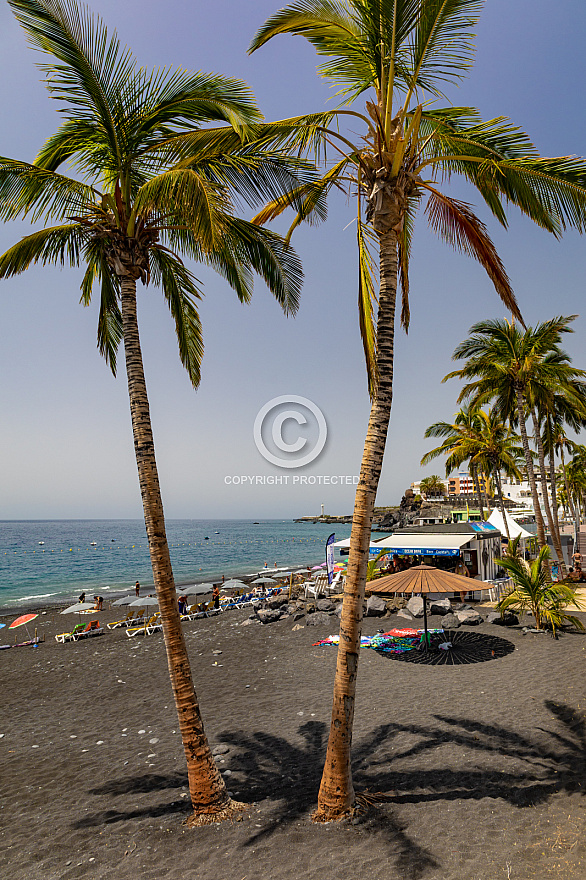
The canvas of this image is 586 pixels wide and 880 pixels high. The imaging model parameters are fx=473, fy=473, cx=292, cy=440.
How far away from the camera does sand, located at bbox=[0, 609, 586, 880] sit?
4.95 m

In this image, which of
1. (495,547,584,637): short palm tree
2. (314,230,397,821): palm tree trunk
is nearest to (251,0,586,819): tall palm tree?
(314,230,397,821): palm tree trunk

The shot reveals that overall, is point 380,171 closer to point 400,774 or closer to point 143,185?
point 143,185

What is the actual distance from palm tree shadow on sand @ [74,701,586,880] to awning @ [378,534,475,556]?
10484 mm

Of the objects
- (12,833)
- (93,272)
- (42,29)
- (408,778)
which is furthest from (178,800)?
(42,29)

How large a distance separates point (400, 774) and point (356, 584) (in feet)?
10.7

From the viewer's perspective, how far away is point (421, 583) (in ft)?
38.9

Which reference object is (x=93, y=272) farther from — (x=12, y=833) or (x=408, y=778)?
(x=408, y=778)

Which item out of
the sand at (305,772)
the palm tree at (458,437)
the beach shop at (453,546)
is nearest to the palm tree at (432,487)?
the palm tree at (458,437)

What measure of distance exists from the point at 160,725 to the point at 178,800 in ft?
10.4

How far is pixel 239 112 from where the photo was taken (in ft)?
19.7

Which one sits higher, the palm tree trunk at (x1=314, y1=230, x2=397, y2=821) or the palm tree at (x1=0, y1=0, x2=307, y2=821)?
the palm tree at (x1=0, y1=0, x2=307, y2=821)

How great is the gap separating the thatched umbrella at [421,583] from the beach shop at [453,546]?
672cm

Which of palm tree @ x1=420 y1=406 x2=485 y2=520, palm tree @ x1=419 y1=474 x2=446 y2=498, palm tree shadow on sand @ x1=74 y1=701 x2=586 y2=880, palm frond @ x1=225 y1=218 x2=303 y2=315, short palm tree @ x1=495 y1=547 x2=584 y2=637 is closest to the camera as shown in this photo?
palm tree shadow on sand @ x1=74 y1=701 x2=586 y2=880

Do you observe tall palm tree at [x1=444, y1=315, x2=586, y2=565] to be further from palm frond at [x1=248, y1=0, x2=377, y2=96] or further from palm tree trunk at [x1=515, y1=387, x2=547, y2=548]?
palm frond at [x1=248, y1=0, x2=377, y2=96]
